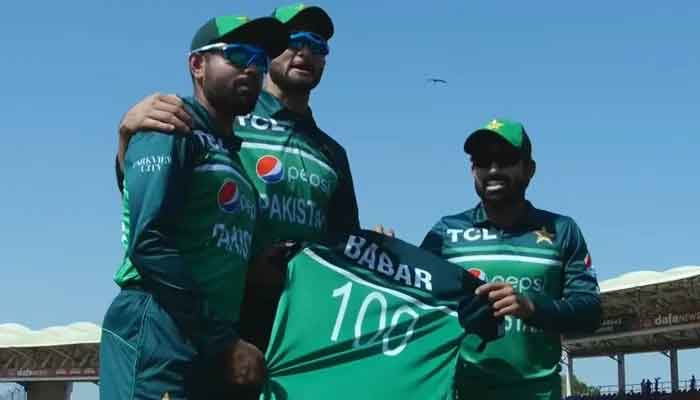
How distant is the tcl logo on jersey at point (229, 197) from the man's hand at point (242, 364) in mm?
425

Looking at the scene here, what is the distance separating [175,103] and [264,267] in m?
0.85

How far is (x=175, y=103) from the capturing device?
3504 mm

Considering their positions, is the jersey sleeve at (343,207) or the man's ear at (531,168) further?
the man's ear at (531,168)

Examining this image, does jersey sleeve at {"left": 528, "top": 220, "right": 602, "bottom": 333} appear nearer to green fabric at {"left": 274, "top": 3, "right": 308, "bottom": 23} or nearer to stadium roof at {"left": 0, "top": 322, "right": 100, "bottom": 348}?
green fabric at {"left": 274, "top": 3, "right": 308, "bottom": 23}

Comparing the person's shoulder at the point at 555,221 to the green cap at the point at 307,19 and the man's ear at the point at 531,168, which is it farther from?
the green cap at the point at 307,19

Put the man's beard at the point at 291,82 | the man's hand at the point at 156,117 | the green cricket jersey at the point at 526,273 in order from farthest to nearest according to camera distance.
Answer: the green cricket jersey at the point at 526,273
the man's beard at the point at 291,82
the man's hand at the point at 156,117

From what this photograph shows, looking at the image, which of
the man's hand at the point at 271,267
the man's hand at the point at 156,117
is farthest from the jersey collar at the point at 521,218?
the man's hand at the point at 156,117

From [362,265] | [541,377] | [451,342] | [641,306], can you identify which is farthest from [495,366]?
[641,306]

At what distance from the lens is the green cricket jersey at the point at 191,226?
10.9 ft

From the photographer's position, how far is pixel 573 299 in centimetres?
466

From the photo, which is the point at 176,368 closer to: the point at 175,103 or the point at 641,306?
the point at 175,103

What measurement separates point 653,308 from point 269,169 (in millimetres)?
37938

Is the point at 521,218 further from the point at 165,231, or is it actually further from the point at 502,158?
the point at 165,231

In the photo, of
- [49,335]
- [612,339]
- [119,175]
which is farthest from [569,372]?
[119,175]
